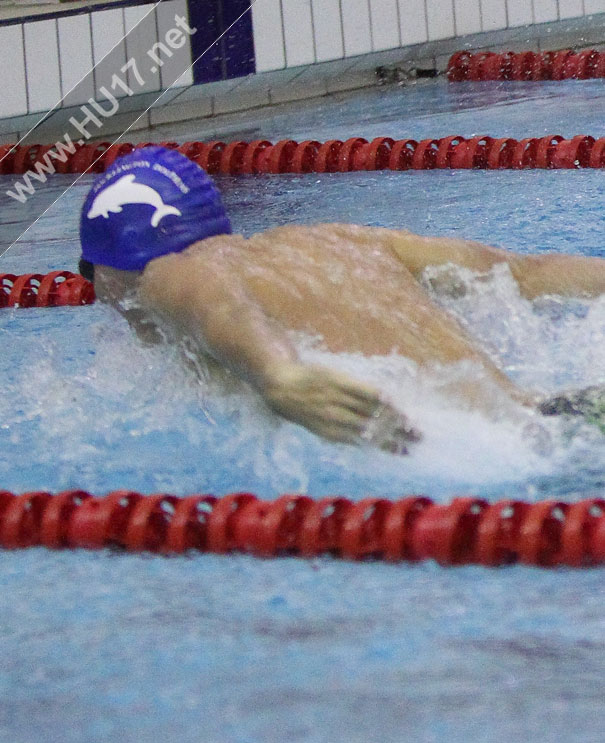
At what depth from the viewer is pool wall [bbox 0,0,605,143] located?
6.34m

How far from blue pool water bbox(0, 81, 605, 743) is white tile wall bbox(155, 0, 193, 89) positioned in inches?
126

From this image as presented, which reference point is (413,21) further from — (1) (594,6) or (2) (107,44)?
(2) (107,44)

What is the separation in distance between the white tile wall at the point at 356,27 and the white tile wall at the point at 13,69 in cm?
231

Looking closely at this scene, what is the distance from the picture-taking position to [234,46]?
7.29 metres

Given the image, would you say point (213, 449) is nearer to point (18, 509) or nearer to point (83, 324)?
point (18, 509)

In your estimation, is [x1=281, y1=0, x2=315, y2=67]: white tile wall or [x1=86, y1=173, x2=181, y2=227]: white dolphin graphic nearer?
[x1=86, y1=173, x2=181, y2=227]: white dolphin graphic

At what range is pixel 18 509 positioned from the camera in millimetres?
2408

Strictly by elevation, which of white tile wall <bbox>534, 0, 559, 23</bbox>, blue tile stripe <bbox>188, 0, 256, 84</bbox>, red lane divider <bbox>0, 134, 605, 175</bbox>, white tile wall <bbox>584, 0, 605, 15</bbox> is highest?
white tile wall <bbox>584, 0, 605, 15</bbox>

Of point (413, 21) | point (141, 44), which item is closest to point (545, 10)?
point (413, 21)

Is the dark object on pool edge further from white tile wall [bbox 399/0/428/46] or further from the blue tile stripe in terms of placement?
white tile wall [bbox 399/0/428/46]

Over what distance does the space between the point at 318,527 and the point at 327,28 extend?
594cm

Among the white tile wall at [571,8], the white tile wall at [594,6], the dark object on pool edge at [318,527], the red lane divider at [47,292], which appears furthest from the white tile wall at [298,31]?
the dark object on pool edge at [318,527]

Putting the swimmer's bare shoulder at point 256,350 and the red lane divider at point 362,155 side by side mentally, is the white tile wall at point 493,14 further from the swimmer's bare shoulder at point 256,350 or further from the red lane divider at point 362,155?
the swimmer's bare shoulder at point 256,350

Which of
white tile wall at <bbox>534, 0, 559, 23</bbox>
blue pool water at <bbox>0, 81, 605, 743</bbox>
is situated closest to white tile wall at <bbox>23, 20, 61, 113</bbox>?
blue pool water at <bbox>0, 81, 605, 743</bbox>
